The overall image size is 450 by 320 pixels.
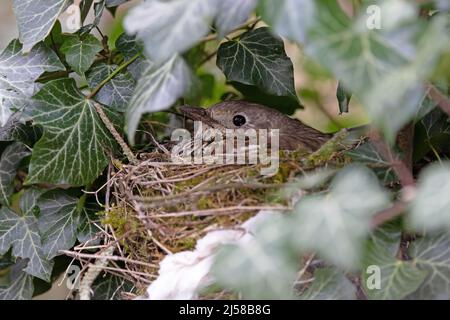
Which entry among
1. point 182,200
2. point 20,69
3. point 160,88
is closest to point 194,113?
point 20,69

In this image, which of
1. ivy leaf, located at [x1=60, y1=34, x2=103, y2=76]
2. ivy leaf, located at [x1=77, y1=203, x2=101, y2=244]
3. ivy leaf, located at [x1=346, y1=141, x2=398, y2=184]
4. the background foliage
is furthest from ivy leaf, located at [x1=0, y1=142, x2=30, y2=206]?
ivy leaf, located at [x1=346, y1=141, x2=398, y2=184]

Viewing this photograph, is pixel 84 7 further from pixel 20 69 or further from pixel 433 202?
pixel 433 202

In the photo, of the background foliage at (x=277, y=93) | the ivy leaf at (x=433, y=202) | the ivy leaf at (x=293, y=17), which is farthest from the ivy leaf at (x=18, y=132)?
the ivy leaf at (x=433, y=202)

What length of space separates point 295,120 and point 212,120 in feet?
1.19

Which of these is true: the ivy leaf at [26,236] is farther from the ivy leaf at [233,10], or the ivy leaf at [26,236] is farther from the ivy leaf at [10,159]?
the ivy leaf at [233,10]

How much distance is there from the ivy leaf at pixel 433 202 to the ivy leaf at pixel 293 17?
36 centimetres

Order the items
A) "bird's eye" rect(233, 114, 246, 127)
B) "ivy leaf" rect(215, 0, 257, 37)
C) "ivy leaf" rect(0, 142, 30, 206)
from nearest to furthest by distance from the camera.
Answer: "ivy leaf" rect(215, 0, 257, 37) < "ivy leaf" rect(0, 142, 30, 206) < "bird's eye" rect(233, 114, 246, 127)

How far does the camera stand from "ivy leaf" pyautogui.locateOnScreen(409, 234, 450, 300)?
5.53ft

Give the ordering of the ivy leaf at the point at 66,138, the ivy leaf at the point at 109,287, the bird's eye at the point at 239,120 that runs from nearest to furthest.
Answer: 1. the ivy leaf at the point at 66,138
2. the ivy leaf at the point at 109,287
3. the bird's eye at the point at 239,120

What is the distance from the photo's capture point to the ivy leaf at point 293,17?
1428mm

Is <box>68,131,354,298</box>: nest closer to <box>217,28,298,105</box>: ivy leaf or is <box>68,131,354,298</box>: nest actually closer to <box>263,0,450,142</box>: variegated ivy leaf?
<box>217,28,298,105</box>: ivy leaf

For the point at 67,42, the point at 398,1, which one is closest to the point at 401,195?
the point at 398,1

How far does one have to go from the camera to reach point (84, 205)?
2453 mm
